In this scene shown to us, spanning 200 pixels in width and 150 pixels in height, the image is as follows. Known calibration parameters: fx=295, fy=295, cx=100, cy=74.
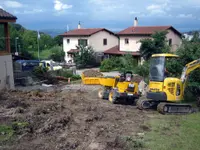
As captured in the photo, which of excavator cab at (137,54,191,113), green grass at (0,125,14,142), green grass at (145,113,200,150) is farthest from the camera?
excavator cab at (137,54,191,113)

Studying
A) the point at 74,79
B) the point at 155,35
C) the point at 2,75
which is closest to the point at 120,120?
the point at 2,75

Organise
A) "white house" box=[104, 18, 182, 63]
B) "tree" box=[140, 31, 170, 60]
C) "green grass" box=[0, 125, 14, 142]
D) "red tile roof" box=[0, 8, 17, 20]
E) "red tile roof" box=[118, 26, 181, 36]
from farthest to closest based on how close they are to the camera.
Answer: "white house" box=[104, 18, 182, 63] → "red tile roof" box=[118, 26, 181, 36] → "tree" box=[140, 31, 170, 60] → "red tile roof" box=[0, 8, 17, 20] → "green grass" box=[0, 125, 14, 142]

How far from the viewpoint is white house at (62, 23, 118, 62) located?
45.3 metres

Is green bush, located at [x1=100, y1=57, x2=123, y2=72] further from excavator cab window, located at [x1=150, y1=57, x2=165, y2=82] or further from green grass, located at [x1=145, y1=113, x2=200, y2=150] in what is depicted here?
green grass, located at [x1=145, y1=113, x2=200, y2=150]

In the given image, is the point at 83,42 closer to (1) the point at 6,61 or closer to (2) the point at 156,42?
(2) the point at 156,42

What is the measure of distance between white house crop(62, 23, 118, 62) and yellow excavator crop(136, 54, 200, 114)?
3149 centimetres

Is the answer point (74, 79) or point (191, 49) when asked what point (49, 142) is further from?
point (74, 79)

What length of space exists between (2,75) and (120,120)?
10.7m

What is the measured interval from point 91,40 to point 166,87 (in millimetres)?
32966

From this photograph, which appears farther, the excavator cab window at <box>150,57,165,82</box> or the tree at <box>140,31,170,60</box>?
the tree at <box>140,31,170,60</box>

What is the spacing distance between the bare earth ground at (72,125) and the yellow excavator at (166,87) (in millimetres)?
775

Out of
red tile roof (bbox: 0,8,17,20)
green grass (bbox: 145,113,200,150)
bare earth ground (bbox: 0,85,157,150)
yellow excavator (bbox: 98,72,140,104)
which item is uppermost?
red tile roof (bbox: 0,8,17,20)

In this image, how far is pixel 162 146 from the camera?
8.94 m

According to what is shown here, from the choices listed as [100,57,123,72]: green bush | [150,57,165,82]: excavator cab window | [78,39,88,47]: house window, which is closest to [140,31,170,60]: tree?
[100,57,123,72]: green bush
